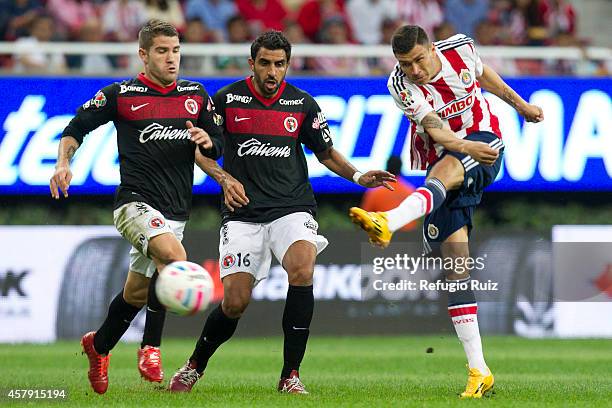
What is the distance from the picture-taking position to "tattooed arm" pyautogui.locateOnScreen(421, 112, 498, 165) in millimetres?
8555

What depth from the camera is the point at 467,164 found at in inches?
349

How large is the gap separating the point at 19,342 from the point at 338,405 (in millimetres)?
7785

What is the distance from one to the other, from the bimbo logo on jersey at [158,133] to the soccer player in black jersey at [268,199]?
0.33m

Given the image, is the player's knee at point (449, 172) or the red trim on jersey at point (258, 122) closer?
the player's knee at point (449, 172)

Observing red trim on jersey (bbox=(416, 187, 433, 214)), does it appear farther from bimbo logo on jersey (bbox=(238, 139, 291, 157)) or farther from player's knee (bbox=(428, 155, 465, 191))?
bimbo logo on jersey (bbox=(238, 139, 291, 157))

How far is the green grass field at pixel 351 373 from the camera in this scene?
28.2 feet

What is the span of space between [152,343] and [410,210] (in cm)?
227

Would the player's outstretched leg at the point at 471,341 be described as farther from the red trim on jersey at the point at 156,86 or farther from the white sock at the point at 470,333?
the red trim on jersey at the point at 156,86

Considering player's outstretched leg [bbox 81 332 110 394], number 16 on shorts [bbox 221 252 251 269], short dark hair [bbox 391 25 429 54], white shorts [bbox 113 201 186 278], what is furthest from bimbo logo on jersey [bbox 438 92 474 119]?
player's outstretched leg [bbox 81 332 110 394]

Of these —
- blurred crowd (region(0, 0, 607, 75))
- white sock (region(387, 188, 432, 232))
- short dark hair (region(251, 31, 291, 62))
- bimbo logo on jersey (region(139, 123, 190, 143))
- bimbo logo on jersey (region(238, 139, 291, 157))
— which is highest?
blurred crowd (region(0, 0, 607, 75))

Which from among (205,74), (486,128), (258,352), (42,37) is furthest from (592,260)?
(42,37)

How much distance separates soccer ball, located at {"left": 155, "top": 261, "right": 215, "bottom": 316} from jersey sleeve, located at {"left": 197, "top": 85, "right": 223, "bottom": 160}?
104cm

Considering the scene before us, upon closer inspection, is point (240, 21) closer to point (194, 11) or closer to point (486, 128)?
point (194, 11)

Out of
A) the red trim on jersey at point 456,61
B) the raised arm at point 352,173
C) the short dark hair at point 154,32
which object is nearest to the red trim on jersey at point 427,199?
the raised arm at point 352,173
